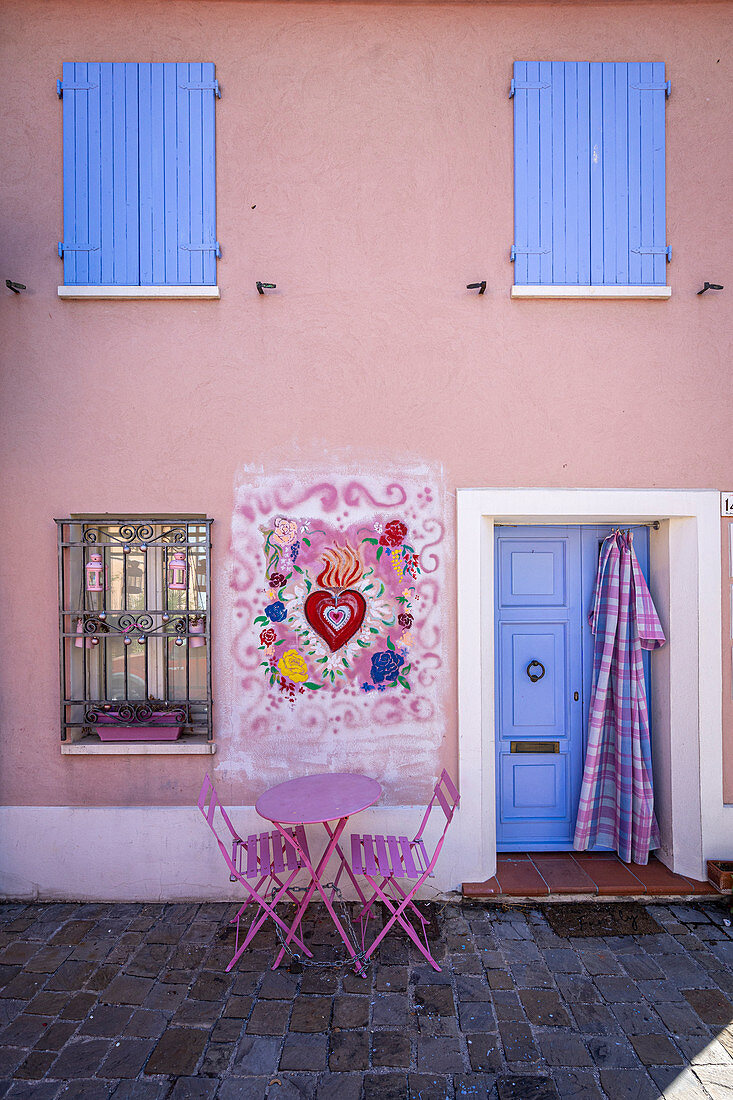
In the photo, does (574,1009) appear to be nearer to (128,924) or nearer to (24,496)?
(128,924)

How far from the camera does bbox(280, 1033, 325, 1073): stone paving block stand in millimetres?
2740

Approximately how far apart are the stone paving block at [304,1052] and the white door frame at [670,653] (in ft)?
5.03

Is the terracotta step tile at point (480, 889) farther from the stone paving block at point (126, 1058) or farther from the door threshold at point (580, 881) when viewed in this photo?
the stone paving block at point (126, 1058)

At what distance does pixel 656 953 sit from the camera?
138 inches

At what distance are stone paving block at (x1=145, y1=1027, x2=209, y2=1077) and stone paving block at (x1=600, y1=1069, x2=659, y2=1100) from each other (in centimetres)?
189

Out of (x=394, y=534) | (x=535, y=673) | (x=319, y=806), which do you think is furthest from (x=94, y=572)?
(x=535, y=673)

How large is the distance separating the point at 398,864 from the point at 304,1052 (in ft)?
3.26

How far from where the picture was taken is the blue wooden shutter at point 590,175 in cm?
417

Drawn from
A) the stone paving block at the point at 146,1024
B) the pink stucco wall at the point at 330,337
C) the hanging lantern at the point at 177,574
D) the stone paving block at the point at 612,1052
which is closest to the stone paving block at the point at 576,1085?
the stone paving block at the point at 612,1052

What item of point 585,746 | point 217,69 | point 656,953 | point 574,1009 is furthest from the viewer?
point 585,746

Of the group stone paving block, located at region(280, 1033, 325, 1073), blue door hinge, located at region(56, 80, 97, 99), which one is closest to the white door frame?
stone paving block, located at region(280, 1033, 325, 1073)

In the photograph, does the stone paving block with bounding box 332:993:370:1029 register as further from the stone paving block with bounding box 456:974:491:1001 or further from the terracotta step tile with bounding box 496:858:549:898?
the terracotta step tile with bounding box 496:858:549:898

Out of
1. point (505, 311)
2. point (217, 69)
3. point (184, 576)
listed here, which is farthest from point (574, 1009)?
point (217, 69)

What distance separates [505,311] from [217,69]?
2675 mm
